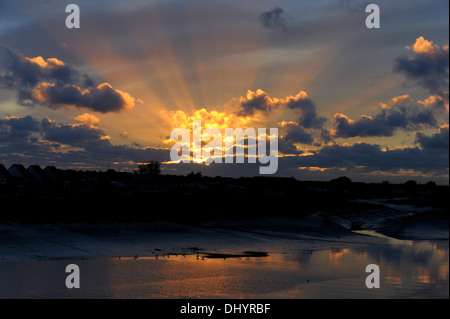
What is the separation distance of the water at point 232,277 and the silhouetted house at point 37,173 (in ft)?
275

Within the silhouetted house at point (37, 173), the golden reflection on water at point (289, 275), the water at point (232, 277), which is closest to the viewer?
→ the water at point (232, 277)

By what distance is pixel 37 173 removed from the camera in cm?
10362

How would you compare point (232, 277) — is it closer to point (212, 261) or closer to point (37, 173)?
point (212, 261)

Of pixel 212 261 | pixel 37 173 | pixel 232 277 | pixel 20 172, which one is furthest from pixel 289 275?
pixel 37 173

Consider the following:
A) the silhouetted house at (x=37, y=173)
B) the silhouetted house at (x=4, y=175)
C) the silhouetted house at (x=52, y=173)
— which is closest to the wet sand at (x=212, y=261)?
the silhouetted house at (x=4, y=175)

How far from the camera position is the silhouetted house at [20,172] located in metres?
98.1

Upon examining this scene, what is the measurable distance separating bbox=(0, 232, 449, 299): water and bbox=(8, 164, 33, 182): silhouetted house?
81832 millimetres

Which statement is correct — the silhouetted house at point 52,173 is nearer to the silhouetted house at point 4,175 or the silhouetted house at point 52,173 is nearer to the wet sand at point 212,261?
the silhouetted house at point 4,175

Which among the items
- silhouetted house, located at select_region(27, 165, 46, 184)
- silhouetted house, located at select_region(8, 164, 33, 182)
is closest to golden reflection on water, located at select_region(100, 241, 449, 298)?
silhouetted house, located at select_region(8, 164, 33, 182)

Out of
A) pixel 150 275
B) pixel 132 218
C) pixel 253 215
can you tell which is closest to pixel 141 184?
pixel 253 215

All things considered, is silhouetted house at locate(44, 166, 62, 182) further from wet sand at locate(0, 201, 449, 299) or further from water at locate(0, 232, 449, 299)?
water at locate(0, 232, 449, 299)

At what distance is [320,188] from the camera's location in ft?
550
